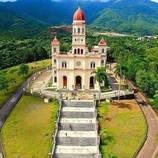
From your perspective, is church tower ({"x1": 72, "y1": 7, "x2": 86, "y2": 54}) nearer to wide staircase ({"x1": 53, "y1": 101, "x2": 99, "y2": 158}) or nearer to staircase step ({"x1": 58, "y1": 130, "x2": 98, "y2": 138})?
wide staircase ({"x1": 53, "y1": 101, "x2": 99, "y2": 158})

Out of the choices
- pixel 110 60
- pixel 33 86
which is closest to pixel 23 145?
pixel 33 86

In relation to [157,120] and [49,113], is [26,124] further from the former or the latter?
[157,120]

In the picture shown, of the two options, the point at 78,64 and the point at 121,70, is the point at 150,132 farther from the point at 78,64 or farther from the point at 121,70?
the point at 121,70

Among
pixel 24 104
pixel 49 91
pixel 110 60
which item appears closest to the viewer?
pixel 24 104

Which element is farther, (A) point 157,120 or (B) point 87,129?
(A) point 157,120

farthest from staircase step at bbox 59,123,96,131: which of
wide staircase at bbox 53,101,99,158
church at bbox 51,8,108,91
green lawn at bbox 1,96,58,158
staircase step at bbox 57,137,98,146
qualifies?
church at bbox 51,8,108,91

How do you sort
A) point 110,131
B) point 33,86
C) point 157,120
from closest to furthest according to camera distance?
point 110,131
point 157,120
point 33,86

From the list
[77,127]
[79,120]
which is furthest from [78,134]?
[79,120]
